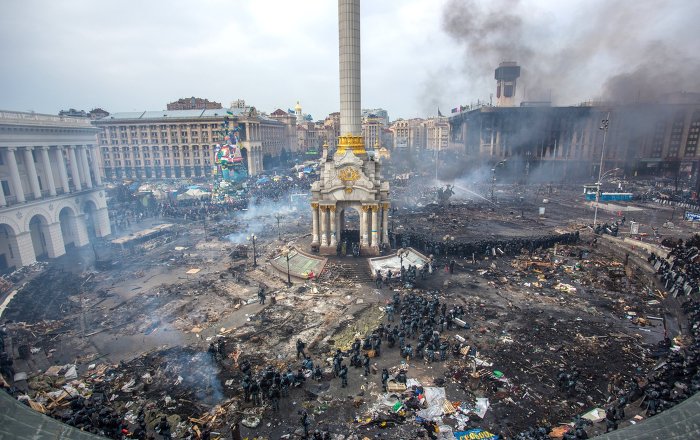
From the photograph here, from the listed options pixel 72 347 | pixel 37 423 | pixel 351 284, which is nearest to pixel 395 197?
pixel 351 284

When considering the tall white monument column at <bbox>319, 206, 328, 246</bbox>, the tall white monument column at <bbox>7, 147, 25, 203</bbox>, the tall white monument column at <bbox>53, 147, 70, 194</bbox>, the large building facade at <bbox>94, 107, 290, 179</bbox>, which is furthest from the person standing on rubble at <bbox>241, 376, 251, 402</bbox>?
the large building facade at <bbox>94, 107, 290, 179</bbox>

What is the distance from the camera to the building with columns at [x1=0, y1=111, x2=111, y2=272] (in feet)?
122

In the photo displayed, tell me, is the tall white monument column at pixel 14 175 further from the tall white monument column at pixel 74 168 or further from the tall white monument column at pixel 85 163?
the tall white monument column at pixel 85 163

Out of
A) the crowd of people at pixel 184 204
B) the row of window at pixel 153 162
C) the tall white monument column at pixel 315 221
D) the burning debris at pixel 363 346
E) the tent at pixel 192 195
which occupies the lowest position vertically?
the burning debris at pixel 363 346

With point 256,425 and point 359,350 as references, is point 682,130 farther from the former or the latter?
point 256,425

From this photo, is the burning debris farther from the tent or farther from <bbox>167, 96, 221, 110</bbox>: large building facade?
<bbox>167, 96, 221, 110</bbox>: large building facade

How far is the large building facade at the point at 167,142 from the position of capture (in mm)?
102062

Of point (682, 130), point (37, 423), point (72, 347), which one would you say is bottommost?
point (72, 347)

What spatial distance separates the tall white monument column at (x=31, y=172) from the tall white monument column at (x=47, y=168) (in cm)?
120

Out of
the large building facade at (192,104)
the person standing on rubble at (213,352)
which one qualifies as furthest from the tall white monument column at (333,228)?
the large building facade at (192,104)

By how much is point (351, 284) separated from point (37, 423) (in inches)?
949

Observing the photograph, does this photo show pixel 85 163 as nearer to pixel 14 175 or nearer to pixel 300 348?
pixel 14 175

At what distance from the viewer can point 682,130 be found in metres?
88.2

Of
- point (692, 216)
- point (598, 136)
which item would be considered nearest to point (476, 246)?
point (692, 216)
